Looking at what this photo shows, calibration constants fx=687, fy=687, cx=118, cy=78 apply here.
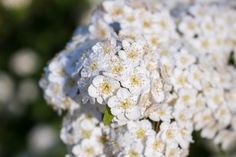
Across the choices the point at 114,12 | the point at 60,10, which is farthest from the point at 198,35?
the point at 60,10

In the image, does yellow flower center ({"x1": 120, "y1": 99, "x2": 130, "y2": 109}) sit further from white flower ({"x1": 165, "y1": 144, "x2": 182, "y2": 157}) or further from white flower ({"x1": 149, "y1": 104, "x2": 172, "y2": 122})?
white flower ({"x1": 165, "y1": 144, "x2": 182, "y2": 157})

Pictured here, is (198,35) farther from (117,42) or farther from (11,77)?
(11,77)

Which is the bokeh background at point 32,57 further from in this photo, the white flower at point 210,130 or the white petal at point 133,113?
the white petal at point 133,113

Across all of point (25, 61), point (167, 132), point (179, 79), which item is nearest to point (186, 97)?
point (179, 79)

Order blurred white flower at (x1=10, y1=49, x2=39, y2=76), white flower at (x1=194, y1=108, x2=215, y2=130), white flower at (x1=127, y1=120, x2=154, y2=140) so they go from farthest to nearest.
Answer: blurred white flower at (x1=10, y1=49, x2=39, y2=76)
white flower at (x1=194, y1=108, x2=215, y2=130)
white flower at (x1=127, y1=120, x2=154, y2=140)

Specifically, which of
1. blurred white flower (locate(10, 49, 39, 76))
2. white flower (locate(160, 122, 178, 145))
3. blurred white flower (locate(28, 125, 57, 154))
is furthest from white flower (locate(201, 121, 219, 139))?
blurred white flower (locate(10, 49, 39, 76))

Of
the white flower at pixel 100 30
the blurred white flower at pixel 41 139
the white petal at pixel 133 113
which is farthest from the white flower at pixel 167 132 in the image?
the blurred white flower at pixel 41 139

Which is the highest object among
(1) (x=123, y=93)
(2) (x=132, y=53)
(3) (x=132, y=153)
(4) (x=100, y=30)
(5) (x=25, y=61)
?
(5) (x=25, y=61)

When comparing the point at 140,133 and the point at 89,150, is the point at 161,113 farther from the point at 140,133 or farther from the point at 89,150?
the point at 89,150
